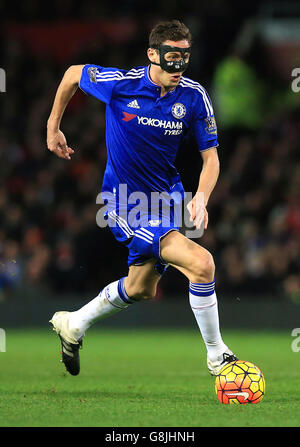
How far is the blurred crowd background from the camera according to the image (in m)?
14.6

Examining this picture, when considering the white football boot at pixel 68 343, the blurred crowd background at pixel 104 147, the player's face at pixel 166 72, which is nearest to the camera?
the player's face at pixel 166 72

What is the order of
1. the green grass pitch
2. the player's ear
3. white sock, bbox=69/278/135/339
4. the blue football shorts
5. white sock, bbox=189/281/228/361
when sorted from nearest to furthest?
1. the green grass pitch
2. white sock, bbox=189/281/228/361
3. the blue football shorts
4. the player's ear
5. white sock, bbox=69/278/135/339

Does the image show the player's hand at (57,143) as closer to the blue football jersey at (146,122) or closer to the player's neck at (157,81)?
the blue football jersey at (146,122)

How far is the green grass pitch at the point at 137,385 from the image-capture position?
5672 mm

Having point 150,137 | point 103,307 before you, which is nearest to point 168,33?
point 150,137

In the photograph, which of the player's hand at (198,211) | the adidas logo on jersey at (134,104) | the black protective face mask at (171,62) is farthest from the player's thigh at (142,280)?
the black protective face mask at (171,62)

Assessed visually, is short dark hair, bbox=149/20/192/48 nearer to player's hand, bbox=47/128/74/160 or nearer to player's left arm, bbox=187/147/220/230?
player's left arm, bbox=187/147/220/230

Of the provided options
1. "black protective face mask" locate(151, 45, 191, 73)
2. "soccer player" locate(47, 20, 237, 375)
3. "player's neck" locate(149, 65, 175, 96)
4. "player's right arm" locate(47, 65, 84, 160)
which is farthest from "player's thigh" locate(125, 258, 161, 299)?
"black protective face mask" locate(151, 45, 191, 73)

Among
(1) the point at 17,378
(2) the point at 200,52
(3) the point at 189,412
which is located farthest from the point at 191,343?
(2) the point at 200,52

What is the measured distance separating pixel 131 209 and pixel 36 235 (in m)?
8.13

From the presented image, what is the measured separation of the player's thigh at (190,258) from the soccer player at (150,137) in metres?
0.02

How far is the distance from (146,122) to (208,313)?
1544 millimetres

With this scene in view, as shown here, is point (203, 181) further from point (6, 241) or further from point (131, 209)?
point (6, 241)

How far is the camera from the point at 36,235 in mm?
15344
